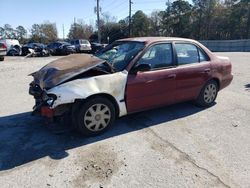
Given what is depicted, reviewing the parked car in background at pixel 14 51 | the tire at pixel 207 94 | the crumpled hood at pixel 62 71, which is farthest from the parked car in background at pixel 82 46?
the crumpled hood at pixel 62 71

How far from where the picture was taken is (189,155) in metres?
3.74

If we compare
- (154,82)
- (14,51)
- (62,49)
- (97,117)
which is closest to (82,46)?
(62,49)

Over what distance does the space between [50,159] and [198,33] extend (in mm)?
59409

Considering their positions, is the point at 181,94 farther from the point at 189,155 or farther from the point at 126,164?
the point at 126,164

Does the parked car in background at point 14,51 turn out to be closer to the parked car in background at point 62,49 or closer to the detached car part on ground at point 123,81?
the parked car in background at point 62,49

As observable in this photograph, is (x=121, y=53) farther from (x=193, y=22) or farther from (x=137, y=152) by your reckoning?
(x=193, y=22)

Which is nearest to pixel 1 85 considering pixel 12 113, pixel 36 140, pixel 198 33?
pixel 12 113

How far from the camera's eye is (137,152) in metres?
3.84

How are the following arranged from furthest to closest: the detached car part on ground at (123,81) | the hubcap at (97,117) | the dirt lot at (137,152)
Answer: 1. the hubcap at (97,117)
2. the detached car part on ground at (123,81)
3. the dirt lot at (137,152)

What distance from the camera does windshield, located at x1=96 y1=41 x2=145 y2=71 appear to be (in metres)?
4.70

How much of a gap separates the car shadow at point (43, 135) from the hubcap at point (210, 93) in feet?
1.03

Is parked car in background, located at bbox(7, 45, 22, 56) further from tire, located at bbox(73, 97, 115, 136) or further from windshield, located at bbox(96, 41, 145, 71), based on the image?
tire, located at bbox(73, 97, 115, 136)

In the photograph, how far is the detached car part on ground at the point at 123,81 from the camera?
4.09 m

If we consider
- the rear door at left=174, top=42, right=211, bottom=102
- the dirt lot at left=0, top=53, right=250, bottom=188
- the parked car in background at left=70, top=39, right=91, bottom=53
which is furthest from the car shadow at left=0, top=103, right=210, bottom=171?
the parked car in background at left=70, top=39, right=91, bottom=53
